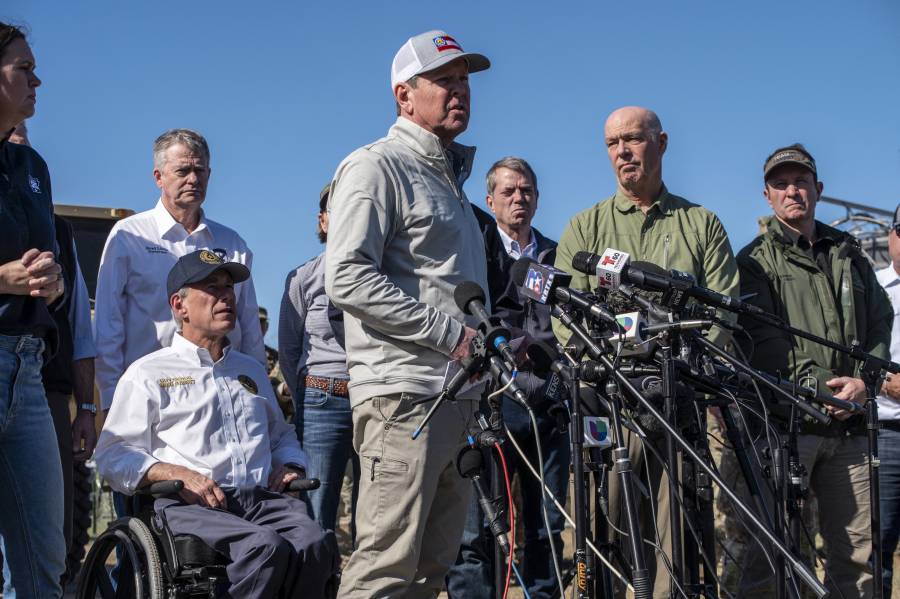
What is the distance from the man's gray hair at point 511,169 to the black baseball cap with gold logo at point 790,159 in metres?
1.37

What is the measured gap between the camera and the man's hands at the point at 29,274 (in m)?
3.54

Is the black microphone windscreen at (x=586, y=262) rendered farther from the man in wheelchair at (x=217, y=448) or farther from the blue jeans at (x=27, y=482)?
the blue jeans at (x=27, y=482)

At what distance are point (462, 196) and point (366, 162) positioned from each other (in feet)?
1.63

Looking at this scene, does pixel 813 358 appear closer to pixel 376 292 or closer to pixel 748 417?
pixel 748 417

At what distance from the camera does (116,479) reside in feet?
13.7

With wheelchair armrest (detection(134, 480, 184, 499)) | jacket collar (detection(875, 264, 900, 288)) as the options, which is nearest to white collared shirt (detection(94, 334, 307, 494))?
wheelchair armrest (detection(134, 480, 184, 499))

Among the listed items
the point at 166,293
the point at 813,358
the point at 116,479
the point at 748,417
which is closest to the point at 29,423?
the point at 116,479

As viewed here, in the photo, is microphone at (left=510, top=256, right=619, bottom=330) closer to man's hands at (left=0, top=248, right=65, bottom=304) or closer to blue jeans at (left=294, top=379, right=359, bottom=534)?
man's hands at (left=0, top=248, right=65, bottom=304)

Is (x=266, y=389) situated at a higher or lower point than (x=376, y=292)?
lower

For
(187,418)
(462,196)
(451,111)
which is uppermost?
(451,111)

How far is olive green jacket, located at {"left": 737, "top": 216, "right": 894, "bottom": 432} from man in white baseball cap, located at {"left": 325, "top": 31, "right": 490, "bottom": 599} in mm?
2128

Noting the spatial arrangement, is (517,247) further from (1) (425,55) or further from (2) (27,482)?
(2) (27,482)

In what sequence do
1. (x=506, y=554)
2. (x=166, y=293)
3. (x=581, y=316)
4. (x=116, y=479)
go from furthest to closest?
(x=166, y=293), (x=116, y=479), (x=581, y=316), (x=506, y=554)

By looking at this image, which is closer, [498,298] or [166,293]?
[498,298]
